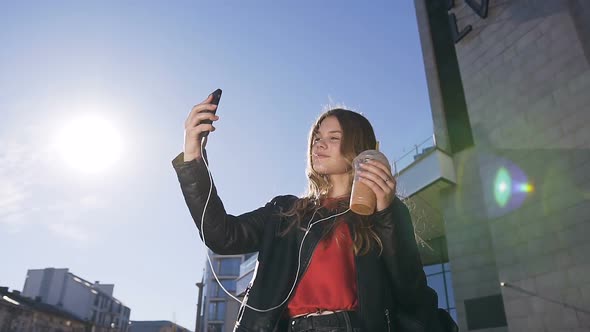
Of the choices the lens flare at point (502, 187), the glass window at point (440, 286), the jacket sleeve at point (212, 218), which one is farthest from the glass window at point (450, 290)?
the jacket sleeve at point (212, 218)

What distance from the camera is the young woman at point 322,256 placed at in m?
1.82

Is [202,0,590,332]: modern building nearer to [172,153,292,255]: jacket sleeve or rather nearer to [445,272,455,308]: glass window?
[445,272,455,308]: glass window

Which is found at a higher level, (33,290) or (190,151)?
(33,290)

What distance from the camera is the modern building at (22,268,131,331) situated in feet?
161

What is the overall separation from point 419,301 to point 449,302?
62.6 feet

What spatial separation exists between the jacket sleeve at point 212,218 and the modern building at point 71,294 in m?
55.4

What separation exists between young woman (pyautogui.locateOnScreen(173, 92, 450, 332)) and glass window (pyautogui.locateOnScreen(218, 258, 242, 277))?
59.2m

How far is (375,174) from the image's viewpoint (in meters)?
1.87

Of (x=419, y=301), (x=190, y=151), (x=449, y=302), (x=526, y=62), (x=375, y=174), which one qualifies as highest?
(x=526, y=62)

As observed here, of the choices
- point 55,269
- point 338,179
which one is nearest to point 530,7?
point 338,179

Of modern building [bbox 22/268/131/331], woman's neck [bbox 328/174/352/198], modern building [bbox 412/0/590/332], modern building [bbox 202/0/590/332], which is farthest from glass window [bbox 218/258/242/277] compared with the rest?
woman's neck [bbox 328/174/352/198]

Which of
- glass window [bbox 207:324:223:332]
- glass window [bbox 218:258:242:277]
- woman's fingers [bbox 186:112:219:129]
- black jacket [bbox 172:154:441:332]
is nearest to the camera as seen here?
black jacket [bbox 172:154:441:332]

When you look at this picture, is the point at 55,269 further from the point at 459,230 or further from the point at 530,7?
the point at 530,7

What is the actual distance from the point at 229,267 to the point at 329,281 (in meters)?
60.0
